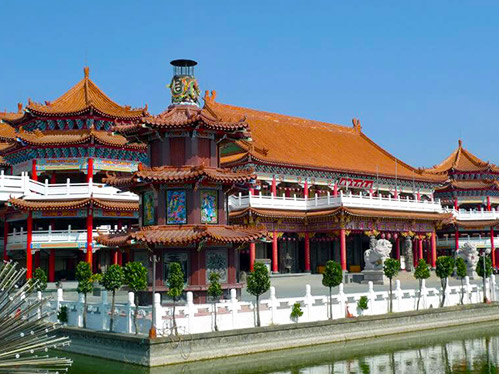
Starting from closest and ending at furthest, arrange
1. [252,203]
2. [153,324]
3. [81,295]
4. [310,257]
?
[153,324] < [81,295] < [252,203] < [310,257]

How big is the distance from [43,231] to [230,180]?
58.4 feet

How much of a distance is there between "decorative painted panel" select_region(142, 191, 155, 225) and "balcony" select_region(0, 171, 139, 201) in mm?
12449

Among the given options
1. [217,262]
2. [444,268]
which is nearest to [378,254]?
[444,268]

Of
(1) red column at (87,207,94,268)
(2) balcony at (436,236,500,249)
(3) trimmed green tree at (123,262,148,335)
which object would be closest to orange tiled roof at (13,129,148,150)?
(1) red column at (87,207,94,268)

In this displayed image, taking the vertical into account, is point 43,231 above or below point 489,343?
above

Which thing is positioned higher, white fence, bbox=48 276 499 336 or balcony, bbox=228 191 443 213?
balcony, bbox=228 191 443 213

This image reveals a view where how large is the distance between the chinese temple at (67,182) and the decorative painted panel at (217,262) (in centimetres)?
1438

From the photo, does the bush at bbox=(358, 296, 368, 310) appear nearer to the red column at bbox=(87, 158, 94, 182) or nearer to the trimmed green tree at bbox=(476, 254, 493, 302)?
the trimmed green tree at bbox=(476, 254, 493, 302)

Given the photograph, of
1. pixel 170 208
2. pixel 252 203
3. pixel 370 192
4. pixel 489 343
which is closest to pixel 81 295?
pixel 170 208

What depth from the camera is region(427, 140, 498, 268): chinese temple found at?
59.9 m

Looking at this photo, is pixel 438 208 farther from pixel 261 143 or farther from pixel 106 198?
pixel 106 198

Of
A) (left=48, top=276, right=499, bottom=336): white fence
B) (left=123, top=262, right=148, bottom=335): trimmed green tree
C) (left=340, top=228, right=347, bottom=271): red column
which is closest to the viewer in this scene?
(left=48, top=276, right=499, bottom=336): white fence

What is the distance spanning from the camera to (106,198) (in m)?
39.5

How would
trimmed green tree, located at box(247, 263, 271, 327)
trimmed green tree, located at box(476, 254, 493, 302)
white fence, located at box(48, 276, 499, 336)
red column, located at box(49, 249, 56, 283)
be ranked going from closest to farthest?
white fence, located at box(48, 276, 499, 336) < trimmed green tree, located at box(247, 263, 271, 327) < trimmed green tree, located at box(476, 254, 493, 302) < red column, located at box(49, 249, 56, 283)
